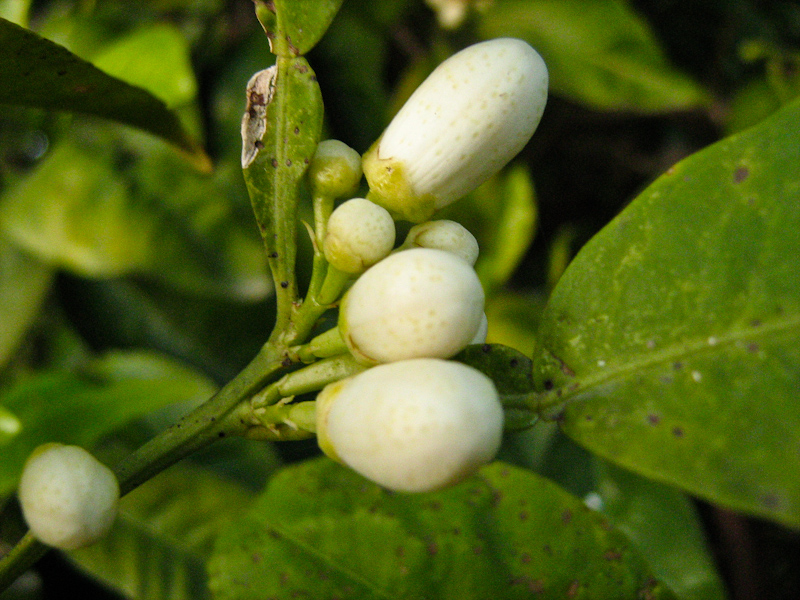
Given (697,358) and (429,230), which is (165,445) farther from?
(697,358)

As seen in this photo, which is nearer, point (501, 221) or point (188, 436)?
point (188, 436)

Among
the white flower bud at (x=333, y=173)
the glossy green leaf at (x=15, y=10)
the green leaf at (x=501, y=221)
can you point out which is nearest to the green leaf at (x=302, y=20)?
the white flower bud at (x=333, y=173)

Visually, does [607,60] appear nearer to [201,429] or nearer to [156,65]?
[156,65]

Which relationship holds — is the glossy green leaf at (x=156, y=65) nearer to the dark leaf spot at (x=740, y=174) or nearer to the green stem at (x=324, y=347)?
the green stem at (x=324, y=347)

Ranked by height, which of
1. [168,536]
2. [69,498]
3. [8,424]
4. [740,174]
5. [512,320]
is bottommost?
[168,536]

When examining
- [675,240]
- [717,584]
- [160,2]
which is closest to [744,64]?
[717,584]


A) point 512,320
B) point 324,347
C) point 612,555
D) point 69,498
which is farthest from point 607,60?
point 69,498
